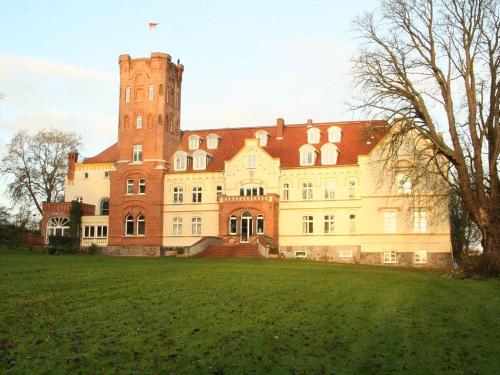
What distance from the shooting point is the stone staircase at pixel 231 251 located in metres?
43.7

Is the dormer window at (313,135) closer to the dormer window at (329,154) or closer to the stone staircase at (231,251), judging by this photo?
the dormer window at (329,154)

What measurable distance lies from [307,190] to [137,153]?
15348 millimetres

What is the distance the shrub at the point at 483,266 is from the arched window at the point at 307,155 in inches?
873

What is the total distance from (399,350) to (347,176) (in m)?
36.9

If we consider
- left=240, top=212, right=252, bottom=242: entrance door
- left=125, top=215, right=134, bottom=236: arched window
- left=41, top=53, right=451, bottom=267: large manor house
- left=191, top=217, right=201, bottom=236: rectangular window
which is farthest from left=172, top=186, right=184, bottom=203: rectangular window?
left=240, top=212, right=252, bottom=242: entrance door

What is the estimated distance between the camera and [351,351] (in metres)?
10.9

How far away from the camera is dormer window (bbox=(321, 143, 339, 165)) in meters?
48.4

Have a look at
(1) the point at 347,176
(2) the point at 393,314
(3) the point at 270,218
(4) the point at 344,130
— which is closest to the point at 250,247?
(3) the point at 270,218

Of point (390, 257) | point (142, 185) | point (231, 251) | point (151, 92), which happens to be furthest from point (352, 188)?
point (151, 92)

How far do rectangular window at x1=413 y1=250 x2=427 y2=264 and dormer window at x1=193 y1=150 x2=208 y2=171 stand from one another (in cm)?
1888

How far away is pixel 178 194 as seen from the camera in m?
51.7

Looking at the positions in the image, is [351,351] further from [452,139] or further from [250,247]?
[250,247]

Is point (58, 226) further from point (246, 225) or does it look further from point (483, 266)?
point (483, 266)

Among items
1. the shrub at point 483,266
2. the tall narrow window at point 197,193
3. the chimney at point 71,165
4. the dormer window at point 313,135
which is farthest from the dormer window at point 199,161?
the shrub at point 483,266
